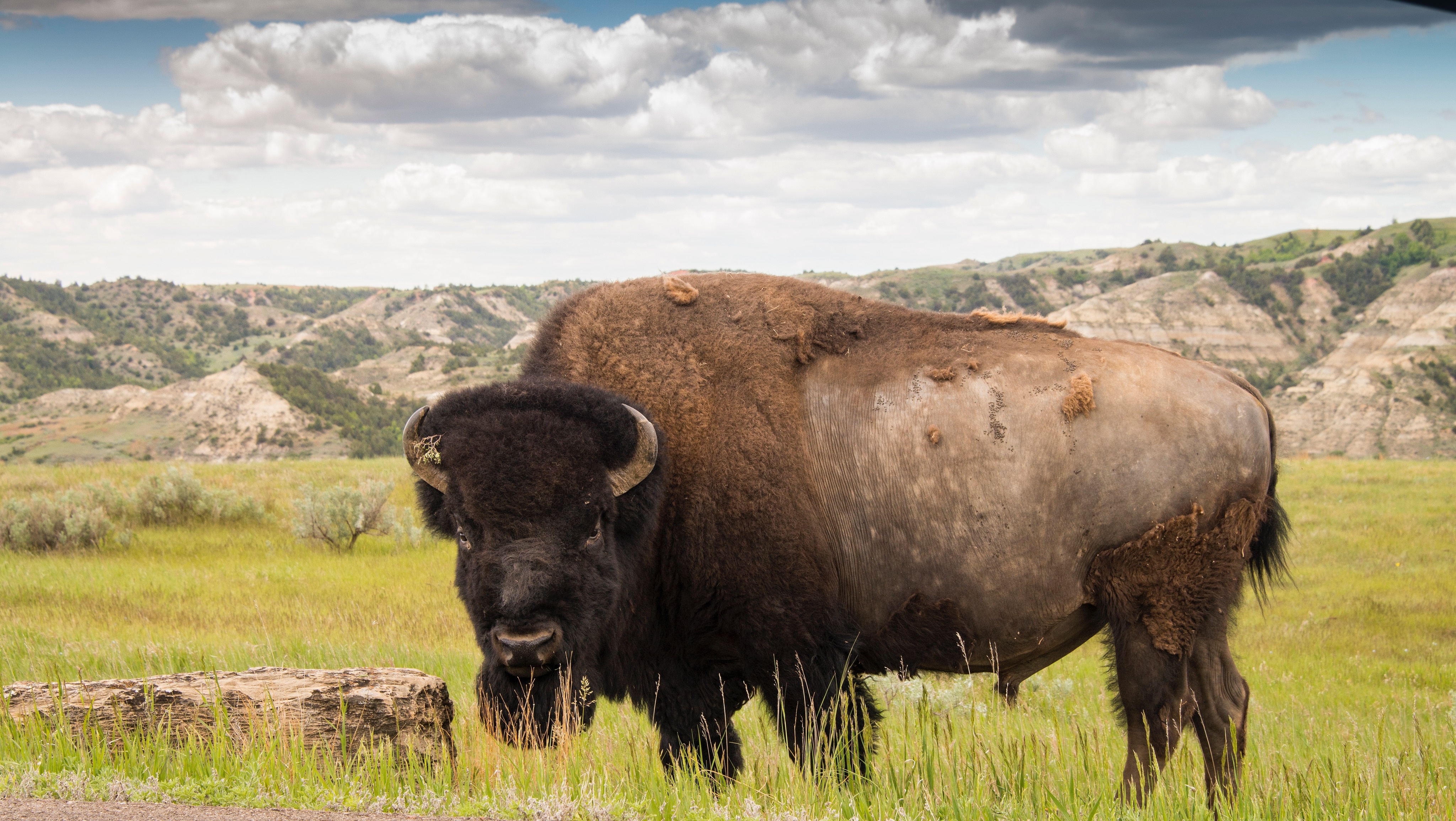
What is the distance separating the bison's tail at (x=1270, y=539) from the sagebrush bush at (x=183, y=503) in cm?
1666

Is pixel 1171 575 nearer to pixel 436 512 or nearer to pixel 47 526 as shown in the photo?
pixel 436 512

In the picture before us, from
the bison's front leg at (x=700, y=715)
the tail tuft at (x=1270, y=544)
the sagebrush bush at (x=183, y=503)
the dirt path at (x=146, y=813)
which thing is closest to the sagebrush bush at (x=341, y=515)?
the sagebrush bush at (x=183, y=503)

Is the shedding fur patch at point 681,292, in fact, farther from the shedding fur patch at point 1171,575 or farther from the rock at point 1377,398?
the rock at point 1377,398

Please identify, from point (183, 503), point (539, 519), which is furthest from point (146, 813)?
point (183, 503)

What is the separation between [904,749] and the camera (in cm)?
552

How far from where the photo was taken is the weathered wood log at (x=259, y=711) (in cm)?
471

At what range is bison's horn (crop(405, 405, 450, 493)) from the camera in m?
4.76

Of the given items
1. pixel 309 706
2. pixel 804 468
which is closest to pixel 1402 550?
pixel 804 468

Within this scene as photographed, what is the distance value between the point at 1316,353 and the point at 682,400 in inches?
3780

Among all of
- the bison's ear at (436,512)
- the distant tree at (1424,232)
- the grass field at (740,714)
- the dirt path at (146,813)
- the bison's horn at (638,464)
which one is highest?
the distant tree at (1424,232)

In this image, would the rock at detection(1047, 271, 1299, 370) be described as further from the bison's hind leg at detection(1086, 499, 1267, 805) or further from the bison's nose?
the bison's nose

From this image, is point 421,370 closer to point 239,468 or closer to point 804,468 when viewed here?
point 239,468

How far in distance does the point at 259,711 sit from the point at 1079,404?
471 centimetres

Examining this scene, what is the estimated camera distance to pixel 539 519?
4512mm
